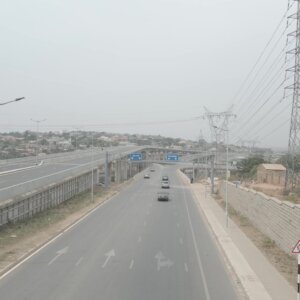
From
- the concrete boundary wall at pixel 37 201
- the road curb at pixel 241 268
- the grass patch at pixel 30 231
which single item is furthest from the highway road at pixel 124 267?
the concrete boundary wall at pixel 37 201

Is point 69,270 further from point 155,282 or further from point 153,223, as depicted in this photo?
point 153,223

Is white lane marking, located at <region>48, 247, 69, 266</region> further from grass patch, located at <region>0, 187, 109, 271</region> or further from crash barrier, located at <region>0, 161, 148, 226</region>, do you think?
crash barrier, located at <region>0, 161, 148, 226</region>

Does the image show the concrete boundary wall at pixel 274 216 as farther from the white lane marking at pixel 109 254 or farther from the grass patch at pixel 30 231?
the grass patch at pixel 30 231

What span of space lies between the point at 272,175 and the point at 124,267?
6177cm

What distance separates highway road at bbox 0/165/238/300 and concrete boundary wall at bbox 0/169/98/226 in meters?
4.43

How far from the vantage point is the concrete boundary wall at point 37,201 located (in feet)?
117

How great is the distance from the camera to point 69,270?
21203 mm

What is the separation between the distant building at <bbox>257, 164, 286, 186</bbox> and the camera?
7849cm

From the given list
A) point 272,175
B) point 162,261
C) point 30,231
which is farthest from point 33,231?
point 272,175

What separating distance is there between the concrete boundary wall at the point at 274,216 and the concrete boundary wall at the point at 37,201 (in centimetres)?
1685

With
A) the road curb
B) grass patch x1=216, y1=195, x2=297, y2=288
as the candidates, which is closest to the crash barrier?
the road curb

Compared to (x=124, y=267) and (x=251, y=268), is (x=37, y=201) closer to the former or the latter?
(x=124, y=267)

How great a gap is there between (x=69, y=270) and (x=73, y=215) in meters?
24.8

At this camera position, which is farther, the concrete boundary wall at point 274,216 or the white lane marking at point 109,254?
the concrete boundary wall at point 274,216
